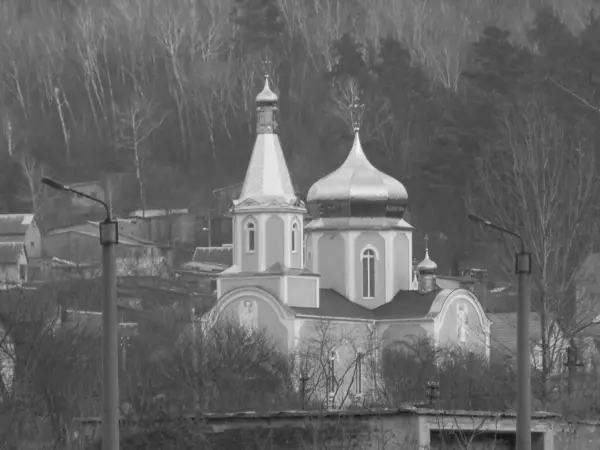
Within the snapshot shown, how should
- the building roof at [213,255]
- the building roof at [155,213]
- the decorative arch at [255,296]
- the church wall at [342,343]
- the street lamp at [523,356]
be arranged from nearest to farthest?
the street lamp at [523,356] < the church wall at [342,343] < the decorative arch at [255,296] < the building roof at [213,255] < the building roof at [155,213]

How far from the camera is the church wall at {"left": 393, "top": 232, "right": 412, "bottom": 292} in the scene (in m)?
62.2

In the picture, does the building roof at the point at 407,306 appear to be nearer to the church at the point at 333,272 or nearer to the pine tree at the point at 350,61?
the church at the point at 333,272

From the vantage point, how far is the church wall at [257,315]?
59.2 meters

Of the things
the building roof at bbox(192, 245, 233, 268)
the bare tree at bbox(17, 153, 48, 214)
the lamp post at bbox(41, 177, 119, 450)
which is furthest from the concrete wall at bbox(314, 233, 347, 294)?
the lamp post at bbox(41, 177, 119, 450)

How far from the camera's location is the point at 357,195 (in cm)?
6147

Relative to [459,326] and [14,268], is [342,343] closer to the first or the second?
[459,326]

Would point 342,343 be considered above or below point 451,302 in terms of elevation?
below

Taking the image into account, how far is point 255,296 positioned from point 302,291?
1.14 meters

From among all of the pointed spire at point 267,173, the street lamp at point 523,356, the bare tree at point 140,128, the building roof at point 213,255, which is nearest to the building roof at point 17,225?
the bare tree at point 140,128

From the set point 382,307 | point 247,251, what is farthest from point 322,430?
point 382,307

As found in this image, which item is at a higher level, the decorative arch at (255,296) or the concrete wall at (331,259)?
the concrete wall at (331,259)

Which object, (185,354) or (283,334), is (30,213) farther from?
(185,354)

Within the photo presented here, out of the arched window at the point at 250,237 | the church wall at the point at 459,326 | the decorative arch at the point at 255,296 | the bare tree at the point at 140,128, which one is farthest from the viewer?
the bare tree at the point at 140,128

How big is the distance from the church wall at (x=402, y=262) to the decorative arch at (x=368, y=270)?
470mm
